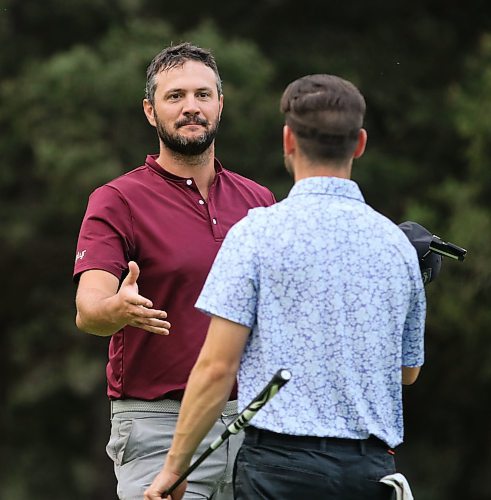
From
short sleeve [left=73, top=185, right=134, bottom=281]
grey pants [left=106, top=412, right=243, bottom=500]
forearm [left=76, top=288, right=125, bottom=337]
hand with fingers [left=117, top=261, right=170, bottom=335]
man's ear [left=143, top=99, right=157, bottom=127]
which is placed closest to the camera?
hand with fingers [left=117, top=261, right=170, bottom=335]

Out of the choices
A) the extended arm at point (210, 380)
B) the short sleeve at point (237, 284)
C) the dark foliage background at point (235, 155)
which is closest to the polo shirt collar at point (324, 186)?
the short sleeve at point (237, 284)

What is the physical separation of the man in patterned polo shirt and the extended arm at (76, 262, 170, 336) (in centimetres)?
36

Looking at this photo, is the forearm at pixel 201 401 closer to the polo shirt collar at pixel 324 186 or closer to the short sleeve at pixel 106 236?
the polo shirt collar at pixel 324 186

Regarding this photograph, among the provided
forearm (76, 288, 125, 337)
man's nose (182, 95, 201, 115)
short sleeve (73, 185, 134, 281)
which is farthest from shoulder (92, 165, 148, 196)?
forearm (76, 288, 125, 337)

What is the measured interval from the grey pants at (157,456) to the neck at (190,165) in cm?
77

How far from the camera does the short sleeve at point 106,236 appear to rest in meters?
4.18

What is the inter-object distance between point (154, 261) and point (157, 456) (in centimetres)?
63

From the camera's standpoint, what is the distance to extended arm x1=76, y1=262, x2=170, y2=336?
12.1 ft

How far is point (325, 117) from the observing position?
11.1 ft

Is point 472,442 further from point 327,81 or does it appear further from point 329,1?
point 327,81

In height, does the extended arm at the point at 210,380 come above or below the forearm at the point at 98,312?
below

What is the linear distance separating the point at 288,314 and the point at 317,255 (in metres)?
0.16

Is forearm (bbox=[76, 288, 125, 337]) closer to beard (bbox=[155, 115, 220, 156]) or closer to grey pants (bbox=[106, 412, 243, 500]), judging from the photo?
grey pants (bbox=[106, 412, 243, 500])

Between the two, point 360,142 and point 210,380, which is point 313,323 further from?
point 360,142
